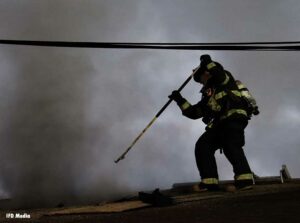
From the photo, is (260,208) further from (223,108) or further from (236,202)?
(223,108)

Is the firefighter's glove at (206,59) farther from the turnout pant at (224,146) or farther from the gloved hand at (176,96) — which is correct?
the turnout pant at (224,146)

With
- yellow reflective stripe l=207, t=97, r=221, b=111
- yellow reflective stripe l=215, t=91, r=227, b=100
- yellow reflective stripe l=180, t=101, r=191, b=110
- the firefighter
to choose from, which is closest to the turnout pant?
the firefighter

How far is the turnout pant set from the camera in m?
5.84

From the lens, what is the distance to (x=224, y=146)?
6.12 meters

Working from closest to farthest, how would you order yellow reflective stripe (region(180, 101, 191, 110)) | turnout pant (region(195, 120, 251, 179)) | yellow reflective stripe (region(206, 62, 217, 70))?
turnout pant (region(195, 120, 251, 179))
yellow reflective stripe (region(206, 62, 217, 70))
yellow reflective stripe (region(180, 101, 191, 110))

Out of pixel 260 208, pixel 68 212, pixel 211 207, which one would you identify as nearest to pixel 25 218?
pixel 68 212

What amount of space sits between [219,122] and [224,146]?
0.35 meters

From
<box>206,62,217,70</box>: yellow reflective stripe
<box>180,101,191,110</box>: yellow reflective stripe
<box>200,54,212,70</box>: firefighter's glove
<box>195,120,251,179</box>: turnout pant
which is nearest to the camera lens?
<box>195,120,251,179</box>: turnout pant

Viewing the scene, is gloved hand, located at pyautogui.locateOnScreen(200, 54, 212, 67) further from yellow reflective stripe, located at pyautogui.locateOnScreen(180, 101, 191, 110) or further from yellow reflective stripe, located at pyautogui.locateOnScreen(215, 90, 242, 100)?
yellow reflective stripe, located at pyautogui.locateOnScreen(180, 101, 191, 110)

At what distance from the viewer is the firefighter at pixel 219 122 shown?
19.3 feet

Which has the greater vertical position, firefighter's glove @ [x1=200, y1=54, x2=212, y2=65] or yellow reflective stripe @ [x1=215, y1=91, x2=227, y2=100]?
firefighter's glove @ [x1=200, y1=54, x2=212, y2=65]

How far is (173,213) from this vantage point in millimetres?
4094

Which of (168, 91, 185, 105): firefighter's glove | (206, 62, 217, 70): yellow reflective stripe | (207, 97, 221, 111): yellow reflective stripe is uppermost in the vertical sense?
(206, 62, 217, 70): yellow reflective stripe

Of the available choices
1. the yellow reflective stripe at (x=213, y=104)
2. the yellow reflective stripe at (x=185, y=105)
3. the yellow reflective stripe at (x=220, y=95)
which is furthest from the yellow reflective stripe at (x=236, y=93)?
the yellow reflective stripe at (x=185, y=105)
